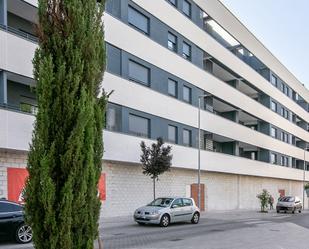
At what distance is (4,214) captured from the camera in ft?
47.4

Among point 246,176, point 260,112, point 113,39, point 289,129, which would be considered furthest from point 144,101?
point 289,129

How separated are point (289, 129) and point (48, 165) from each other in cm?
6405

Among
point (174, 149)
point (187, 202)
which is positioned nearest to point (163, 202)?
point (187, 202)

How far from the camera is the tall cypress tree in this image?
5.05m

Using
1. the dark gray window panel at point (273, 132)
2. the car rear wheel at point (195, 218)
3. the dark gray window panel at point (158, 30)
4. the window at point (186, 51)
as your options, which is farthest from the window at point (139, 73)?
the dark gray window panel at point (273, 132)

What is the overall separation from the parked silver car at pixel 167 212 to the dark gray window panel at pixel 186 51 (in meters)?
14.5

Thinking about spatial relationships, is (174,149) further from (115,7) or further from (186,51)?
(115,7)

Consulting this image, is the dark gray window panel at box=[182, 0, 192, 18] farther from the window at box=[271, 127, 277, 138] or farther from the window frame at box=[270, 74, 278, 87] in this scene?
the window at box=[271, 127, 277, 138]

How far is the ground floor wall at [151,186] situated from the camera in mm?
20703

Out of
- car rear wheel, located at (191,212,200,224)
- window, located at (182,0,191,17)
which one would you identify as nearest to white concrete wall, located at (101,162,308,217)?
car rear wheel, located at (191,212,200,224)

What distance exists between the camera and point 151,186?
3038 centimetres

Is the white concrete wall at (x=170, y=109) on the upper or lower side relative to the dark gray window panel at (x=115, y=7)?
lower

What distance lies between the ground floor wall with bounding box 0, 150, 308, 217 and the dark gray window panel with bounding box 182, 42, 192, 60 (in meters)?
8.90

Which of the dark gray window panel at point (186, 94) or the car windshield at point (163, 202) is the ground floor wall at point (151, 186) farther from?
the dark gray window panel at point (186, 94)
